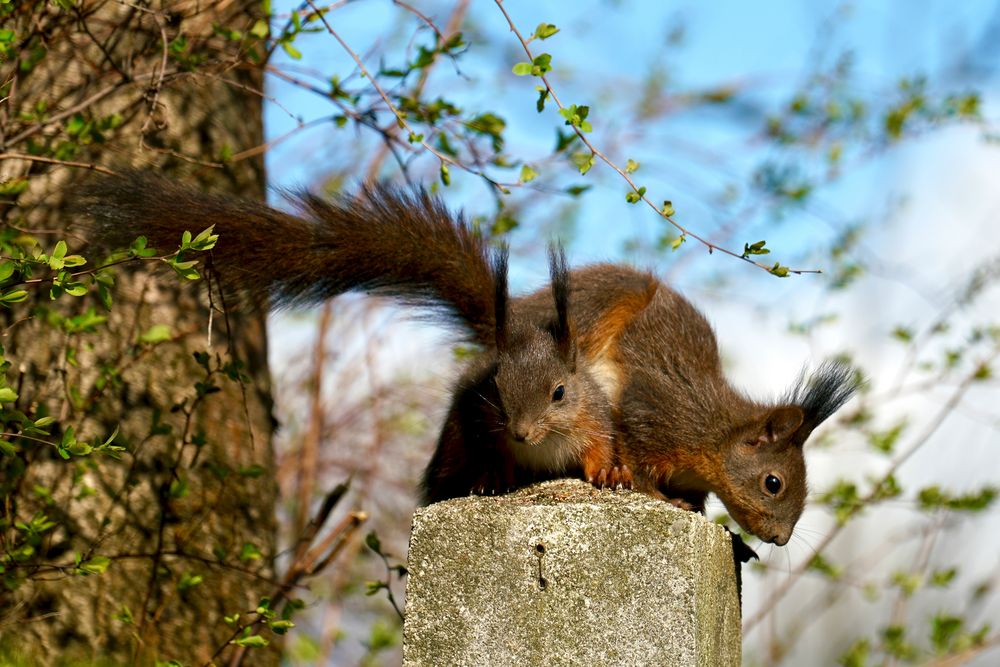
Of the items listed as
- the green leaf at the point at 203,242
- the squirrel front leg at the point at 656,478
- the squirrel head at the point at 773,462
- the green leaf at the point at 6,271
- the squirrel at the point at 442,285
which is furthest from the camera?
the squirrel head at the point at 773,462

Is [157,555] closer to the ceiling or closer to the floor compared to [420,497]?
closer to the floor

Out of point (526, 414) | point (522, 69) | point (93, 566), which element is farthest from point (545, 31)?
point (93, 566)

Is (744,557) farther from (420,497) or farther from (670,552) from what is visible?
(420,497)

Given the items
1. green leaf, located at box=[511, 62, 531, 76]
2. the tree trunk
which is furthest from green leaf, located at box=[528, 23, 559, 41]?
the tree trunk

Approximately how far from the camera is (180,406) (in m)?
2.77

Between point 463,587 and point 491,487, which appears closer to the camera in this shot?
point 463,587

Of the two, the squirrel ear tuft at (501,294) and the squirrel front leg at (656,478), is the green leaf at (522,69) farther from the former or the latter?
the squirrel front leg at (656,478)

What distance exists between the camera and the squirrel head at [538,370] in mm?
2484

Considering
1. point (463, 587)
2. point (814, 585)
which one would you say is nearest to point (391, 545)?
point (463, 587)

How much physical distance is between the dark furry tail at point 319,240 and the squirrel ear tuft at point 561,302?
0.54 ft

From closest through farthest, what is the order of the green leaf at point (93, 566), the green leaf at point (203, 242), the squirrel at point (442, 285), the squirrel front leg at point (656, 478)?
1. the green leaf at point (203, 242)
2. the green leaf at point (93, 566)
3. the squirrel at point (442, 285)
4. the squirrel front leg at point (656, 478)

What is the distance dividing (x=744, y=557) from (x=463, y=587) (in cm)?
76

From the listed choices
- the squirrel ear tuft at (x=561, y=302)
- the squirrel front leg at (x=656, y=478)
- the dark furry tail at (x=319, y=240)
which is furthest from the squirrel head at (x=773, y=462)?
the dark furry tail at (x=319, y=240)

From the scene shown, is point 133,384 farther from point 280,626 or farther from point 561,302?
point 561,302
